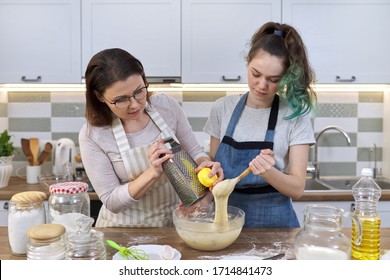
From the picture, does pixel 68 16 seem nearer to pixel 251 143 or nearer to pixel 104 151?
pixel 104 151

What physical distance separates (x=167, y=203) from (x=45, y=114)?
161 cm

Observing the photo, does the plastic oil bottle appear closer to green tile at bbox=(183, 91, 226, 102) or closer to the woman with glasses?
the woman with glasses

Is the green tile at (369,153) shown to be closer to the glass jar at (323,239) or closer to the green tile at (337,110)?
the green tile at (337,110)

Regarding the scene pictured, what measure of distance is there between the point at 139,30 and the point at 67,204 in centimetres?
151

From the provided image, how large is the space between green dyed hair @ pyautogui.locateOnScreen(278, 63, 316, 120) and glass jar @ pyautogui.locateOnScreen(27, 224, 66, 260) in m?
0.86

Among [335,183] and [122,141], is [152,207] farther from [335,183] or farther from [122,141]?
[335,183]

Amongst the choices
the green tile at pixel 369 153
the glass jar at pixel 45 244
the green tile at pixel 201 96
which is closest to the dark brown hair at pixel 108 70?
the glass jar at pixel 45 244

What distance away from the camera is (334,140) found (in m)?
2.90

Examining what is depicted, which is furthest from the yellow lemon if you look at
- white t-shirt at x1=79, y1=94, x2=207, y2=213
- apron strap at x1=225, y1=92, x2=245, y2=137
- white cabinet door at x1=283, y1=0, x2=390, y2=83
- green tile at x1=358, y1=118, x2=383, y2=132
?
green tile at x1=358, y1=118, x2=383, y2=132

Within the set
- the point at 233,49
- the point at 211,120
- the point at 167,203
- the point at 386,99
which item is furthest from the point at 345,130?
the point at 167,203

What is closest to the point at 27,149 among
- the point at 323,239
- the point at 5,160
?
the point at 5,160

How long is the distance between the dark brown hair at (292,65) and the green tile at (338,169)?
1454mm

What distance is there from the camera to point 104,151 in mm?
1535

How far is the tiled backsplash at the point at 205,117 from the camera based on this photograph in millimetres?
2887
